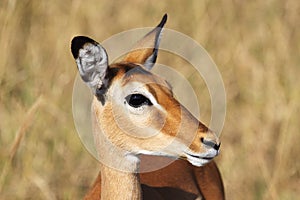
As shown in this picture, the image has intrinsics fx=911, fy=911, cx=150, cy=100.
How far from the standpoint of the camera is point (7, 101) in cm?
562

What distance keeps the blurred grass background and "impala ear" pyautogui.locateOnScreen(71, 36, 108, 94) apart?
40.6 inches

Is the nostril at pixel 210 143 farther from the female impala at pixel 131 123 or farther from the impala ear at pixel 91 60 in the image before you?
the impala ear at pixel 91 60

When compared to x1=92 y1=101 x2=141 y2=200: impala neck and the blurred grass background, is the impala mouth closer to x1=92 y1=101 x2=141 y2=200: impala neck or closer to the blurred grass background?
x1=92 y1=101 x2=141 y2=200: impala neck

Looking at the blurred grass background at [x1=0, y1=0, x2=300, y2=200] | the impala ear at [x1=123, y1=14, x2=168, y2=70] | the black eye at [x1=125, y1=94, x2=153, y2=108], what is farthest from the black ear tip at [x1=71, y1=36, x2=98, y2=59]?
the blurred grass background at [x1=0, y1=0, x2=300, y2=200]

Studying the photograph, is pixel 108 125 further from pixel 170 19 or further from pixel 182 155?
pixel 170 19

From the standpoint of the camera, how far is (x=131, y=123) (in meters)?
3.60

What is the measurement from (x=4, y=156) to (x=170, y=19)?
2473mm

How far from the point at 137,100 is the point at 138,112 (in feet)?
0.16

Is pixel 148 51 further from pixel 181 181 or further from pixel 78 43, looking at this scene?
pixel 181 181

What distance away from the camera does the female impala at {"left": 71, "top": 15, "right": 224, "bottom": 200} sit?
137 inches

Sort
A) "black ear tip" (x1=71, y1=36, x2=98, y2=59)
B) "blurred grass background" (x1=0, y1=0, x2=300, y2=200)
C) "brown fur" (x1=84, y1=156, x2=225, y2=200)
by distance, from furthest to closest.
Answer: "blurred grass background" (x1=0, y1=0, x2=300, y2=200) → "brown fur" (x1=84, y1=156, x2=225, y2=200) → "black ear tip" (x1=71, y1=36, x2=98, y2=59)

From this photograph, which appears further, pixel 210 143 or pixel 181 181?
pixel 181 181

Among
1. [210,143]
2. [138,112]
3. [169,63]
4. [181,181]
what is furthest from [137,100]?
[169,63]

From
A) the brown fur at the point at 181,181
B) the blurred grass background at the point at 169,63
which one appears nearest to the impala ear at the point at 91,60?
the brown fur at the point at 181,181
